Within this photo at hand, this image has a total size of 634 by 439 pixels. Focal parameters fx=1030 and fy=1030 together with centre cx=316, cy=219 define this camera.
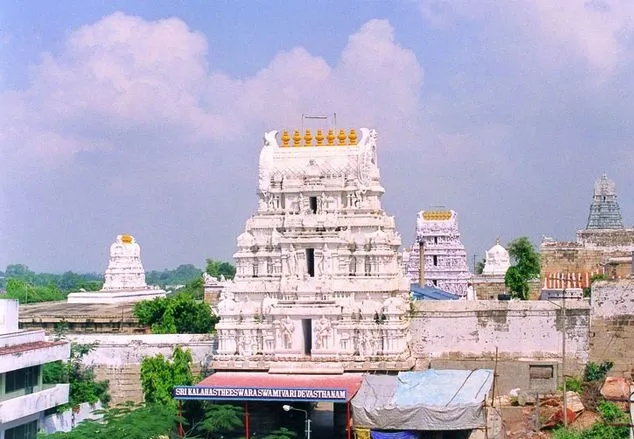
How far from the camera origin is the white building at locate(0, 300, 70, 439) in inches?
1181

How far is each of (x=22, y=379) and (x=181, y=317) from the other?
15.1 m

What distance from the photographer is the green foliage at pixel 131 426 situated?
30.7m

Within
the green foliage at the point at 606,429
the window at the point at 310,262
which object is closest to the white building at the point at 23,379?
the window at the point at 310,262

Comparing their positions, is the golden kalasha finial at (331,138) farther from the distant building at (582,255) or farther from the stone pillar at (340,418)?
the distant building at (582,255)

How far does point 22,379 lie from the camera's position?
31.3 metres

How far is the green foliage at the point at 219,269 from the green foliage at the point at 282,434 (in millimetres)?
65786

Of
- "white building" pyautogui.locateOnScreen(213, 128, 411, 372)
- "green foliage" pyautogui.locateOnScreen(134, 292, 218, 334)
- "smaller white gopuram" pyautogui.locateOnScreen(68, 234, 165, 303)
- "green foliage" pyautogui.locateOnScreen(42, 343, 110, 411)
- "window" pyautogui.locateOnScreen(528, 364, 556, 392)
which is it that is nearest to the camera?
"white building" pyautogui.locateOnScreen(213, 128, 411, 372)

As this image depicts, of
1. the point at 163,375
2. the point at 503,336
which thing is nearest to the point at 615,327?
the point at 503,336

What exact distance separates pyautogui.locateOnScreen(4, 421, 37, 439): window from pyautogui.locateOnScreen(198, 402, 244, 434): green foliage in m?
Answer: 5.17

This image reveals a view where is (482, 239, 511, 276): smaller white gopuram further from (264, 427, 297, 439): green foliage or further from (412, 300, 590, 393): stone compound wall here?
(264, 427, 297, 439): green foliage

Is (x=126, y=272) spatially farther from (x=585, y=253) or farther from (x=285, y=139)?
(x=285, y=139)

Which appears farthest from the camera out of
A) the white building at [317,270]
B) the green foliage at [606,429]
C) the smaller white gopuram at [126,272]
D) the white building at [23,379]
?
the smaller white gopuram at [126,272]

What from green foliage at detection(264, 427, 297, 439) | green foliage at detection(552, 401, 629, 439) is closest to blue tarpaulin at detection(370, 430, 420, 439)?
green foliage at detection(264, 427, 297, 439)

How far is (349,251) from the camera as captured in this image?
120 feet
